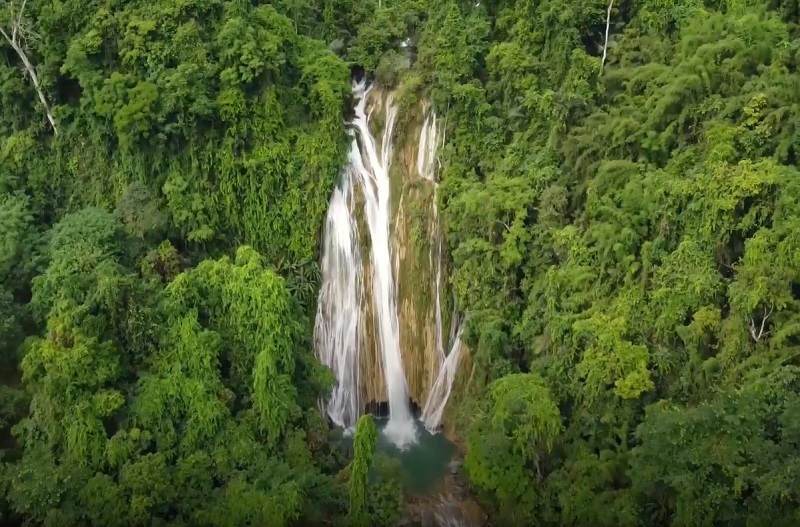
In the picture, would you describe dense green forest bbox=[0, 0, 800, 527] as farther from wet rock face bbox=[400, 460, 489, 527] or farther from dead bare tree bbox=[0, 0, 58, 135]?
wet rock face bbox=[400, 460, 489, 527]

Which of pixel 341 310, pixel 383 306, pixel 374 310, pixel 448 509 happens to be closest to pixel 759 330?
pixel 448 509

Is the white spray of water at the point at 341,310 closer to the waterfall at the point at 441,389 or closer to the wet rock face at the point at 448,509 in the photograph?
the waterfall at the point at 441,389

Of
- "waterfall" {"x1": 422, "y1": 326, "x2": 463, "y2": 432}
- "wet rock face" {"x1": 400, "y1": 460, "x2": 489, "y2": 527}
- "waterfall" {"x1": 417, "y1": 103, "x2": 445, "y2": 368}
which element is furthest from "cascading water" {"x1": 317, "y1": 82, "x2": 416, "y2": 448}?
"wet rock face" {"x1": 400, "y1": 460, "x2": 489, "y2": 527}

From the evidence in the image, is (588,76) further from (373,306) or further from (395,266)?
(373,306)

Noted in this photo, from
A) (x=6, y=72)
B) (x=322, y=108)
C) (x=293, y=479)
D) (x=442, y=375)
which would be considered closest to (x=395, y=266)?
(x=442, y=375)

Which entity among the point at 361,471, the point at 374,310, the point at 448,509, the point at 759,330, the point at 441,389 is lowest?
the point at 448,509

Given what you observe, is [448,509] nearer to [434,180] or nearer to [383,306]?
[383,306]
